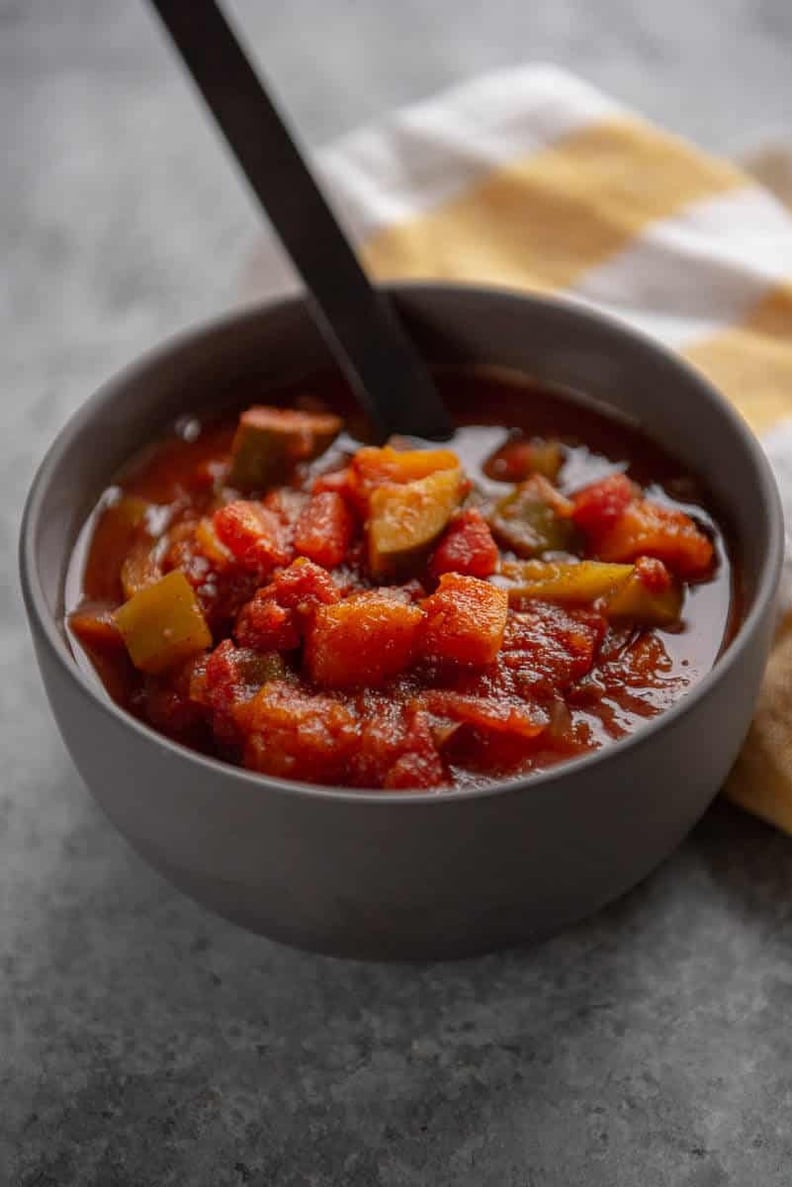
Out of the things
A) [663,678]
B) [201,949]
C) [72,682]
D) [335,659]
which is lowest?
[201,949]

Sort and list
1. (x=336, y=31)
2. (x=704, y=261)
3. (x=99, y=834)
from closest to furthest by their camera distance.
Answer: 1. (x=99, y=834)
2. (x=704, y=261)
3. (x=336, y=31)

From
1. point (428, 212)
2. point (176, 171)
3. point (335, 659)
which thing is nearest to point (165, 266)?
point (176, 171)

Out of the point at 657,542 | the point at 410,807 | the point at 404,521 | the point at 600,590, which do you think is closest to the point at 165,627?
the point at 404,521

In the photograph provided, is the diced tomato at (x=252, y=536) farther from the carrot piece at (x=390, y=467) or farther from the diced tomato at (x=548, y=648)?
the diced tomato at (x=548, y=648)

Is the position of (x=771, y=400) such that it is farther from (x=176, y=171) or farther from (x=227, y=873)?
(x=176, y=171)

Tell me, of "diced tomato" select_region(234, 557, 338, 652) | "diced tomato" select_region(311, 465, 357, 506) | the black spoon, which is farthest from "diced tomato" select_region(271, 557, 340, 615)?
the black spoon

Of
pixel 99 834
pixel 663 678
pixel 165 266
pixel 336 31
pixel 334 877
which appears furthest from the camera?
pixel 336 31

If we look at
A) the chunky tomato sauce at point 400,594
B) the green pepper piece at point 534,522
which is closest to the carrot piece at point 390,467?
the chunky tomato sauce at point 400,594
